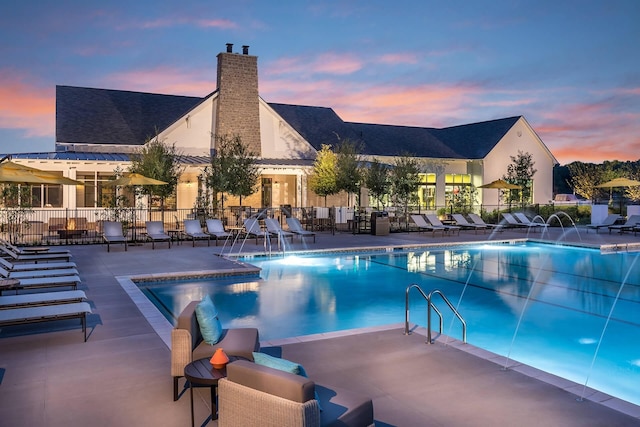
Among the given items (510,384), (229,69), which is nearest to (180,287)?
(510,384)

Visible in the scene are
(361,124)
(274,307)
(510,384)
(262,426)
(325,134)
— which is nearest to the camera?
(262,426)

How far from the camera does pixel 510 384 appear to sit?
207 inches

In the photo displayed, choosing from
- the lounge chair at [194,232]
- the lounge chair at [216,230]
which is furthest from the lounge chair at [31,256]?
the lounge chair at [216,230]

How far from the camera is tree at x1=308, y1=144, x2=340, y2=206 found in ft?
84.2

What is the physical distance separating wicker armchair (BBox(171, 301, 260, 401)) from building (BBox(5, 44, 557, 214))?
58.1 feet

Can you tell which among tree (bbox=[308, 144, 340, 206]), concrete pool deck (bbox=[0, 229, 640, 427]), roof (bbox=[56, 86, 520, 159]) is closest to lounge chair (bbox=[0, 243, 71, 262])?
concrete pool deck (bbox=[0, 229, 640, 427])

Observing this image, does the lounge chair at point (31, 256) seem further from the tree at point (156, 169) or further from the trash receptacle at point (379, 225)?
the trash receptacle at point (379, 225)

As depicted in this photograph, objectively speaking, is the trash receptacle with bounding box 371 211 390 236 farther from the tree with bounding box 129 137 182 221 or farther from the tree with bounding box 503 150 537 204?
the tree with bounding box 503 150 537 204

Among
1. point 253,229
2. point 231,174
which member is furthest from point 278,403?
point 231,174

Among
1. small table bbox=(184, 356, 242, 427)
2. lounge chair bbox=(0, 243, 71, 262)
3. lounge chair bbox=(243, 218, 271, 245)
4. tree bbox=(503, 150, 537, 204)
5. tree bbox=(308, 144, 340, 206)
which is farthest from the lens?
tree bbox=(503, 150, 537, 204)

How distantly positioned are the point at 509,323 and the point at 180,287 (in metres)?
6.85

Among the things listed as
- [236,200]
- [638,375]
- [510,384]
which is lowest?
[638,375]

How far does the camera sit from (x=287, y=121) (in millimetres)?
31797

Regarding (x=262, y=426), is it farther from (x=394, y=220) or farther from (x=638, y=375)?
(x=394, y=220)
